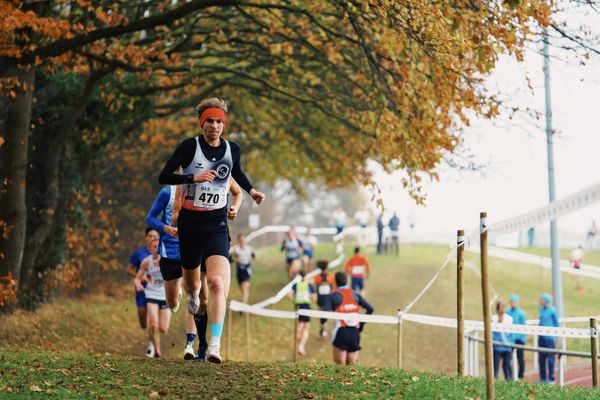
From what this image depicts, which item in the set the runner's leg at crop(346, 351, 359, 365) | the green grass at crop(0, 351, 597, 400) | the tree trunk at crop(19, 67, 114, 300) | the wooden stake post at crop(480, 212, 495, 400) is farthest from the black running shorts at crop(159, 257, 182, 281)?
the tree trunk at crop(19, 67, 114, 300)

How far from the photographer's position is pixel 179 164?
30.8 feet

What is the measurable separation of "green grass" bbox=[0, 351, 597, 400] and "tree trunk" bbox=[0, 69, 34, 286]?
6625mm

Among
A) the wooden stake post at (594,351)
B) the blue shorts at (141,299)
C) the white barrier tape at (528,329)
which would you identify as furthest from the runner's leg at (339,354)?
the wooden stake post at (594,351)

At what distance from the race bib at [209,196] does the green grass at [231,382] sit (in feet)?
5.47

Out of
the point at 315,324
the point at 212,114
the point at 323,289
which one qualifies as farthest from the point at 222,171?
the point at 315,324

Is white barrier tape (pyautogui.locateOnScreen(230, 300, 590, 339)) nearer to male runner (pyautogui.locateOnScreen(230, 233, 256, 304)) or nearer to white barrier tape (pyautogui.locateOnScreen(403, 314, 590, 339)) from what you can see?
white barrier tape (pyautogui.locateOnScreen(403, 314, 590, 339))

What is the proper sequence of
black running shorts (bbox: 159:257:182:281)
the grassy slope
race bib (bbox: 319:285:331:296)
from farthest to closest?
race bib (bbox: 319:285:331:296) → the grassy slope → black running shorts (bbox: 159:257:182:281)

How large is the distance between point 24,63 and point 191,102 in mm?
8152

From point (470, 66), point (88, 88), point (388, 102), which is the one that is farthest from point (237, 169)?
point (88, 88)

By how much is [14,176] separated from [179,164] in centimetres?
874

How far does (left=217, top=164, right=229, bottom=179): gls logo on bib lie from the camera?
377 inches

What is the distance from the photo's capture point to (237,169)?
9891mm

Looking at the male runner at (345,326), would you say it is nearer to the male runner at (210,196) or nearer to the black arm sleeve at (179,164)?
the male runner at (210,196)

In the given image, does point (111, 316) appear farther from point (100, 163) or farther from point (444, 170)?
point (444, 170)
